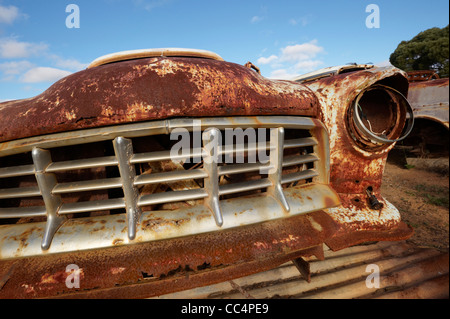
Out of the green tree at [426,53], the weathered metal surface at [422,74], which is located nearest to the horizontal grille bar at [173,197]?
Result: the weathered metal surface at [422,74]

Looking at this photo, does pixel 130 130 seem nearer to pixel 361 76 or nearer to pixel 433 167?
pixel 361 76

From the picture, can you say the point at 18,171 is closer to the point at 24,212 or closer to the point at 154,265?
the point at 24,212

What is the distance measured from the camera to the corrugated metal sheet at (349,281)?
1495mm

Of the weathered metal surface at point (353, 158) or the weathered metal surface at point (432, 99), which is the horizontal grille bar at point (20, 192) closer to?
the weathered metal surface at point (353, 158)

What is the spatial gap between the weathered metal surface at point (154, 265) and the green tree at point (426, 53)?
1938 centimetres

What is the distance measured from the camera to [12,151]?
93 centimetres

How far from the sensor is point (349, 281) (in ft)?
5.27

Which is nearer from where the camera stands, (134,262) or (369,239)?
(134,262)

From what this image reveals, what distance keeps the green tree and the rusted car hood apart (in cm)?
1917

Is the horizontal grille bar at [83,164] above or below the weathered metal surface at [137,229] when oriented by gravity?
above

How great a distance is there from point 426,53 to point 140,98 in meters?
21.9

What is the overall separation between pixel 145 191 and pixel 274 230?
2.36 feet

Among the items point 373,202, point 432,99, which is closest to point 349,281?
point 373,202
